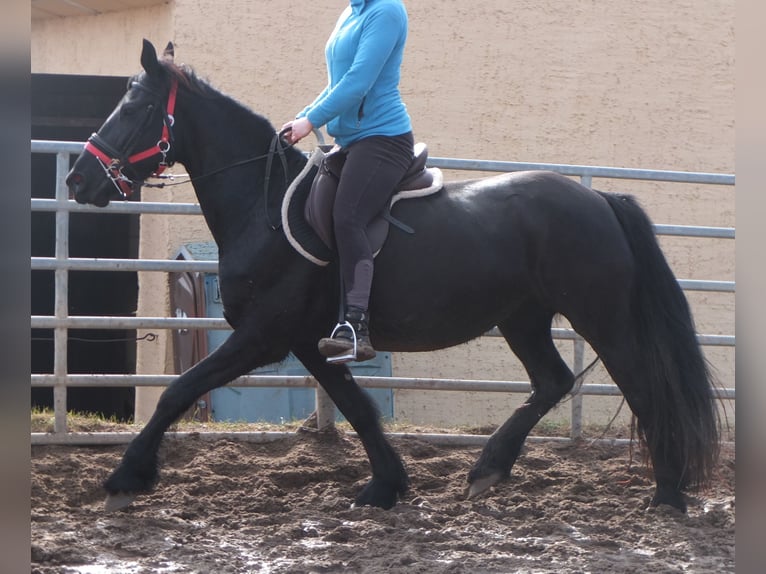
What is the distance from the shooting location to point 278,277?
14.3 feet

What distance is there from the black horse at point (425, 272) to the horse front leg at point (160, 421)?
0.4 inches

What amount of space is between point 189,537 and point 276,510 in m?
0.64

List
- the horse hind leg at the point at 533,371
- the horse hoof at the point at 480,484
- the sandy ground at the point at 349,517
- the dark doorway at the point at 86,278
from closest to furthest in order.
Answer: the sandy ground at the point at 349,517, the horse hoof at the point at 480,484, the horse hind leg at the point at 533,371, the dark doorway at the point at 86,278

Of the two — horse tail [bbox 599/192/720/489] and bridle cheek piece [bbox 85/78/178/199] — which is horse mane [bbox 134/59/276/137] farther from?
horse tail [bbox 599/192/720/489]

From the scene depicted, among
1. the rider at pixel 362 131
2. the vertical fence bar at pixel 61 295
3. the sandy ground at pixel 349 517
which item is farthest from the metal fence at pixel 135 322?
the rider at pixel 362 131

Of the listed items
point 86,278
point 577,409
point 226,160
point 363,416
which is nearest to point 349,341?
point 363,416

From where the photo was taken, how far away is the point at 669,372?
4.49 meters

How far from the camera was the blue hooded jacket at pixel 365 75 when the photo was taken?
417 centimetres

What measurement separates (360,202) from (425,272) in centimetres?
51

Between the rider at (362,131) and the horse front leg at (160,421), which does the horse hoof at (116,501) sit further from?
the rider at (362,131)

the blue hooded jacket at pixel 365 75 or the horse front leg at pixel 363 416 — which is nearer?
the blue hooded jacket at pixel 365 75

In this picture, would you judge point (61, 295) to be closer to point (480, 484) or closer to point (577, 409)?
point (480, 484)

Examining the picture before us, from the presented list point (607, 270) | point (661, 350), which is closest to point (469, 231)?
point (607, 270)

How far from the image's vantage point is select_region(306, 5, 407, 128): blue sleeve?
416 cm
